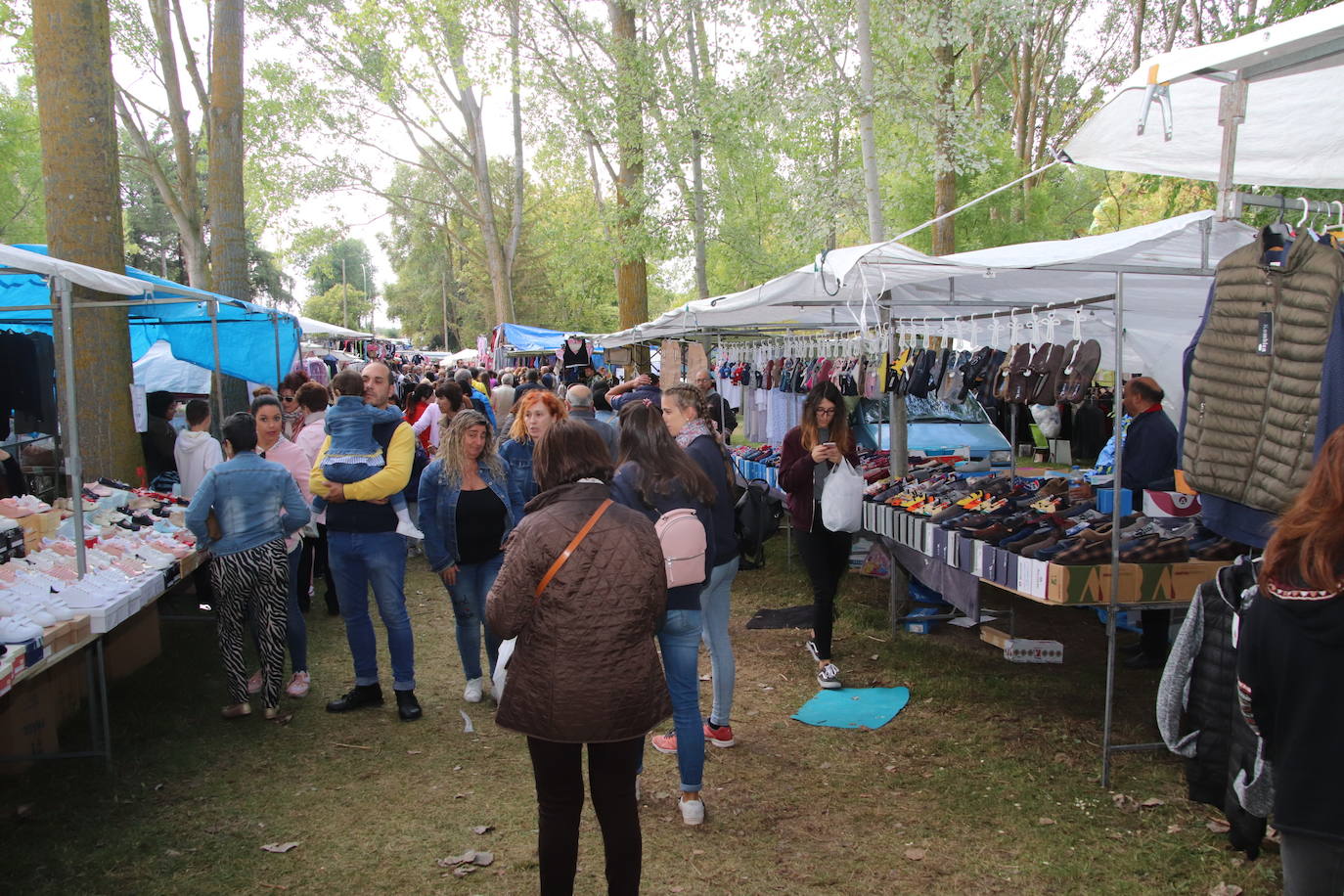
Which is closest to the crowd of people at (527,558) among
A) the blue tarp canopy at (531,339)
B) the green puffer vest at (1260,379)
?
the green puffer vest at (1260,379)

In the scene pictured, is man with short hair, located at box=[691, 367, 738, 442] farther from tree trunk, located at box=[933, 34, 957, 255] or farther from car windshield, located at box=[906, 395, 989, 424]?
tree trunk, located at box=[933, 34, 957, 255]

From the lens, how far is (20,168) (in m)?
25.4

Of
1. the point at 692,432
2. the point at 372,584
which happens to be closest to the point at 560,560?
the point at 692,432

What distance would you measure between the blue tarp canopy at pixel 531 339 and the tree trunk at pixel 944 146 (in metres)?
7.55

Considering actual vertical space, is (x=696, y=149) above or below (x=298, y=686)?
above

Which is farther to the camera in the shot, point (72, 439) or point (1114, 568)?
point (72, 439)

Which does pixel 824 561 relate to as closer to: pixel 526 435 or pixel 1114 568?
pixel 1114 568

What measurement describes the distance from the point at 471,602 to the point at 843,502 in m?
2.17

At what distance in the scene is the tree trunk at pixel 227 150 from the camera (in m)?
10.7

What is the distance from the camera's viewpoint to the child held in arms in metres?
4.71

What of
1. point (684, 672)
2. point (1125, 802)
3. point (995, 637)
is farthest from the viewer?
point (995, 637)

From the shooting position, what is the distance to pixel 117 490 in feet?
20.1

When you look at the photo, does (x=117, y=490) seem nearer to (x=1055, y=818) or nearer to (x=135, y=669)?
→ (x=135, y=669)

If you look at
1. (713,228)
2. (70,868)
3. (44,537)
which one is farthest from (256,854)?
(713,228)
